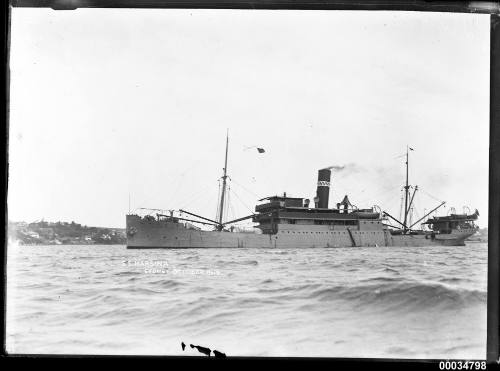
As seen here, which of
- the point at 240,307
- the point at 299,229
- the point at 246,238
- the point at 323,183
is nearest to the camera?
the point at 240,307

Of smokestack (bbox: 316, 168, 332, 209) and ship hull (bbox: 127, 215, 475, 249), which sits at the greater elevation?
smokestack (bbox: 316, 168, 332, 209)

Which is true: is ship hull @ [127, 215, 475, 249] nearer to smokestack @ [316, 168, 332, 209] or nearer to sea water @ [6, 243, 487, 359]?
sea water @ [6, 243, 487, 359]

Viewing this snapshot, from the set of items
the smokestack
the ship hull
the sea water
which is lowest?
the sea water

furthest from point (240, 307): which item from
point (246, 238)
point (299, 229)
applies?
point (299, 229)

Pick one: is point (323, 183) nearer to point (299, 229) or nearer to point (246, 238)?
point (246, 238)

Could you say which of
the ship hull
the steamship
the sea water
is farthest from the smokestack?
the sea water

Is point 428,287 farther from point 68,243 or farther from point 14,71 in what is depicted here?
point 14,71

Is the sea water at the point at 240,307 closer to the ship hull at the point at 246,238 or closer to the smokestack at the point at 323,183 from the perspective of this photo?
the ship hull at the point at 246,238
